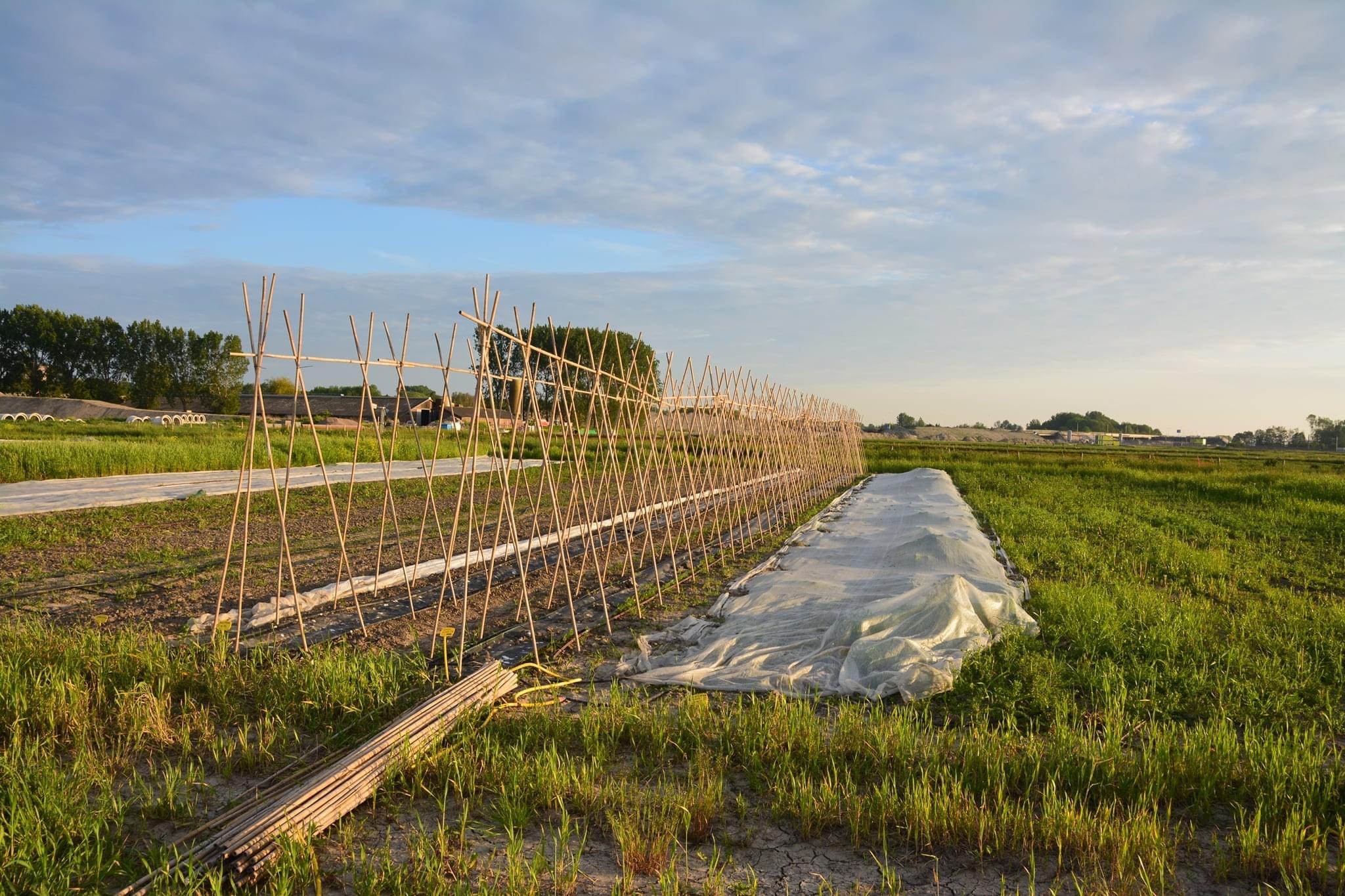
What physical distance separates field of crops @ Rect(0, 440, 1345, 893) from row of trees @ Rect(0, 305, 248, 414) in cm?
4588

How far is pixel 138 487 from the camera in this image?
1223cm

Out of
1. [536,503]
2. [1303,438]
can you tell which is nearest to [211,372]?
[536,503]

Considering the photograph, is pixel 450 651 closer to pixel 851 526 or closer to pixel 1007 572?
pixel 1007 572

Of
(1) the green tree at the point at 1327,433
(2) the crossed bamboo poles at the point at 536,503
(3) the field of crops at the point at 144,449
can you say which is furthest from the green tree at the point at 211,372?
(1) the green tree at the point at 1327,433

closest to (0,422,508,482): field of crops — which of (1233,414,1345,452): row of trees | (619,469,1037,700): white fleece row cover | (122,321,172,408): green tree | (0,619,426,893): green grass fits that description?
(619,469,1037,700): white fleece row cover

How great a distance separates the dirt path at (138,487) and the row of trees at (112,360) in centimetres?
3299

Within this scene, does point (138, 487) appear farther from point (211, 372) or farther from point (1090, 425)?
point (1090, 425)

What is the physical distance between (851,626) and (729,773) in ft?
6.31

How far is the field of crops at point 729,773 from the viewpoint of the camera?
2592 mm

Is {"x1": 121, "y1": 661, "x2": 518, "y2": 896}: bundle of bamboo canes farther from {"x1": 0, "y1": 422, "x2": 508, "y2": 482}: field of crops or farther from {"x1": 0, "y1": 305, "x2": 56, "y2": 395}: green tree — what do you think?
{"x1": 0, "y1": 305, "x2": 56, "y2": 395}: green tree

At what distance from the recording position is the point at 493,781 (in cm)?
313

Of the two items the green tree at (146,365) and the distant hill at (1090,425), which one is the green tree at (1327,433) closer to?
the distant hill at (1090,425)

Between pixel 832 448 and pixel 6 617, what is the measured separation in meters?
A: 17.2

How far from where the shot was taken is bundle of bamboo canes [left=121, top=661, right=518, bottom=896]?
245cm
